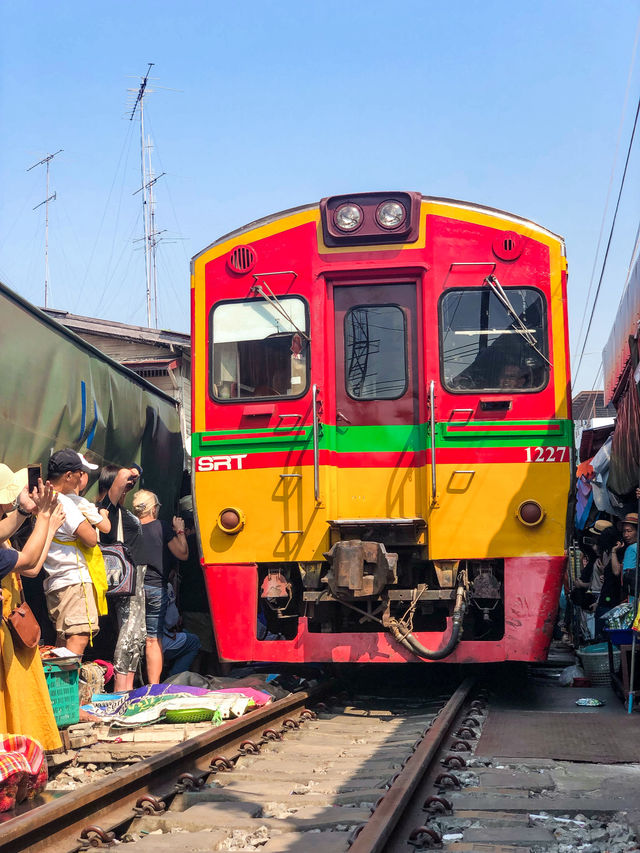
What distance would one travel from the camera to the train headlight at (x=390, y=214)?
770 cm

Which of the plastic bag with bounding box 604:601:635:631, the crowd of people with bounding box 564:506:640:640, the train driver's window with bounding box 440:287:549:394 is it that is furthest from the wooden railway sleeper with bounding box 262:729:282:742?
the crowd of people with bounding box 564:506:640:640

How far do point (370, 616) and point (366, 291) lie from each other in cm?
250

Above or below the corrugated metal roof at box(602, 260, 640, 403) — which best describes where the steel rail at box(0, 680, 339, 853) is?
below

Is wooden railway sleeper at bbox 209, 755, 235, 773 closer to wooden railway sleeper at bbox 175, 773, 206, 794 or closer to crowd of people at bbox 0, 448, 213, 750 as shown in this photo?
wooden railway sleeper at bbox 175, 773, 206, 794

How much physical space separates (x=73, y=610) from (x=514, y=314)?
385 centimetres

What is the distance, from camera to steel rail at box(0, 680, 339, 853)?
3.52 meters

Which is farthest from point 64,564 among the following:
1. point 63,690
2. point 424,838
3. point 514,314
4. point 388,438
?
point 514,314

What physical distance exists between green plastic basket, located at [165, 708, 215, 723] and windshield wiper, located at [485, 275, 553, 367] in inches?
141

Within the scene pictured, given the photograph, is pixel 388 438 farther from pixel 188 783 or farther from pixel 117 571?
pixel 188 783

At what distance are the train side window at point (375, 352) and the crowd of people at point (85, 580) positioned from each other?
1.95m

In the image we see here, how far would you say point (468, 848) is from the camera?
3.45m

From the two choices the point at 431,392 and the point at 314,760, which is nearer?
the point at 314,760

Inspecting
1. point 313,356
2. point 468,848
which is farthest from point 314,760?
point 313,356

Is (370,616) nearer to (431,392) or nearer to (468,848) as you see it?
(431,392)
